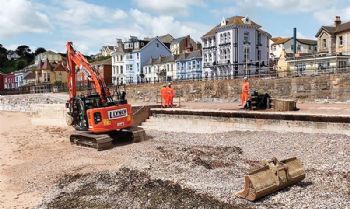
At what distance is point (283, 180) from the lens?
909 cm

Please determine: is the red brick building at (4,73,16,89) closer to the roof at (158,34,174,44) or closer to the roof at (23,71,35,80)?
the roof at (23,71,35,80)

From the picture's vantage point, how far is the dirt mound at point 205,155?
1204cm

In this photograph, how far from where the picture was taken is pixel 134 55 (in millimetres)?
76750

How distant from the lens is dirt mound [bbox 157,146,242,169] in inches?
474

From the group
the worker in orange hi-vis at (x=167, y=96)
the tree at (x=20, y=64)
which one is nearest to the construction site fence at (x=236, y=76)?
the worker in orange hi-vis at (x=167, y=96)

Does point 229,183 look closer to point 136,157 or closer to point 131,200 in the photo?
point 131,200

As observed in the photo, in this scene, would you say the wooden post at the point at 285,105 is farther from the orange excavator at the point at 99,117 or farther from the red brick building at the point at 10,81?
the red brick building at the point at 10,81

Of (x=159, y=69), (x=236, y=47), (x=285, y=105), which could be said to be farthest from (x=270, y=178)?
(x=159, y=69)

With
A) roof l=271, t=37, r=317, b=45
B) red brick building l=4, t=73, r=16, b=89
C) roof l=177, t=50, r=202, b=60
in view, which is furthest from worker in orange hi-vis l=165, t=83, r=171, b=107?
red brick building l=4, t=73, r=16, b=89

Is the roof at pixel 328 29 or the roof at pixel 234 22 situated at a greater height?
the roof at pixel 234 22

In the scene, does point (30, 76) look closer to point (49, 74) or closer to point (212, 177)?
point (49, 74)

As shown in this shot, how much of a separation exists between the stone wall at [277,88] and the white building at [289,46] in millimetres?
37598

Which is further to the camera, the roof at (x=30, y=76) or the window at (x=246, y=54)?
the roof at (x=30, y=76)

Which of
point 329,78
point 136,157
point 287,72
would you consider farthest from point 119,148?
point 287,72
